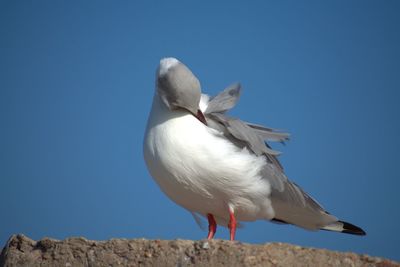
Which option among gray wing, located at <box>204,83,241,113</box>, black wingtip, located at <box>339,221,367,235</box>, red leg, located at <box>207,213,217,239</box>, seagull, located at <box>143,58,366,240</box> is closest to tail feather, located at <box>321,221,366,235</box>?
black wingtip, located at <box>339,221,367,235</box>

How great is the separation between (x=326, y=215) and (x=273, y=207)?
0.99 meters

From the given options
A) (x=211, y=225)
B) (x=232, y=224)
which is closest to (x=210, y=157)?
(x=232, y=224)

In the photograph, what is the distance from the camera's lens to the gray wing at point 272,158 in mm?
7297

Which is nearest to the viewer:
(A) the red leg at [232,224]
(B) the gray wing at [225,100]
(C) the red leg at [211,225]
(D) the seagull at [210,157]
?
(D) the seagull at [210,157]

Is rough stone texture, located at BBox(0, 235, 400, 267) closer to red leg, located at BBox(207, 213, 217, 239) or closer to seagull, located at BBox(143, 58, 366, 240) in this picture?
seagull, located at BBox(143, 58, 366, 240)

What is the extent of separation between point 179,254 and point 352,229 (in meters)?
4.72

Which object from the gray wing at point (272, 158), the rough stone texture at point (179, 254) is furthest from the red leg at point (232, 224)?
the rough stone texture at point (179, 254)

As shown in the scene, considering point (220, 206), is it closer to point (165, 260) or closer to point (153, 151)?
point (153, 151)

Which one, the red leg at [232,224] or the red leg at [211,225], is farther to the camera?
the red leg at [211,225]

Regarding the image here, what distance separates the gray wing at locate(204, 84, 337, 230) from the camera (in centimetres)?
730

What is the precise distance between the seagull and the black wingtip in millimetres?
971

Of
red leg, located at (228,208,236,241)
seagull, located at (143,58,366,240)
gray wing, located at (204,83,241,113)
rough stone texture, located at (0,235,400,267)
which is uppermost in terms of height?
gray wing, located at (204,83,241,113)

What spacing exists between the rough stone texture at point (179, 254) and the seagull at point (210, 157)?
209cm

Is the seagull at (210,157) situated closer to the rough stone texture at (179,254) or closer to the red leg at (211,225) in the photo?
the red leg at (211,225)
